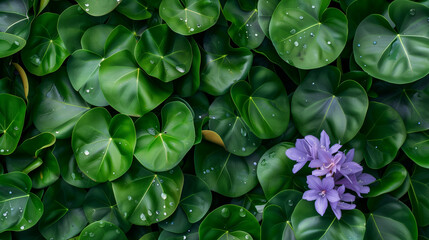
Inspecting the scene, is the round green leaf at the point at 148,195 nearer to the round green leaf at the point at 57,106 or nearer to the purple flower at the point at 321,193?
the round green leaf at the point at 57,106

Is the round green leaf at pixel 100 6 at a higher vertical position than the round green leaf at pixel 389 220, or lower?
higher

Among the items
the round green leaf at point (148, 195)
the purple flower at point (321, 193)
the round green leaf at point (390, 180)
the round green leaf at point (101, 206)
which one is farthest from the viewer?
the round green leaf at point (101, 206)

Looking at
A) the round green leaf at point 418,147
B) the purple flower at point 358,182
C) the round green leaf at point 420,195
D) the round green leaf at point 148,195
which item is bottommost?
the round green leaf at point 148,195

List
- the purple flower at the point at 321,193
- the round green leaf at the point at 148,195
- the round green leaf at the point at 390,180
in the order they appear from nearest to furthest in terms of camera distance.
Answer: the purple flower at the point at 321,193
the round green leaf at the point at 390,180
the round green leaf at the point at 148,195

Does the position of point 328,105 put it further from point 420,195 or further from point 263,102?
point 420,195

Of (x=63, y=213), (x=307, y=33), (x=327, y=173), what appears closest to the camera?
(x=327, y=173)

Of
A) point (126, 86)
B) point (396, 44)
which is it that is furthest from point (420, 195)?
point (126, 86)

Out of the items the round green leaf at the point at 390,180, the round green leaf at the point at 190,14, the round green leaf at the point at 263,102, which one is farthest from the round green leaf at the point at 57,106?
the round green leaf at the point at 390,180
